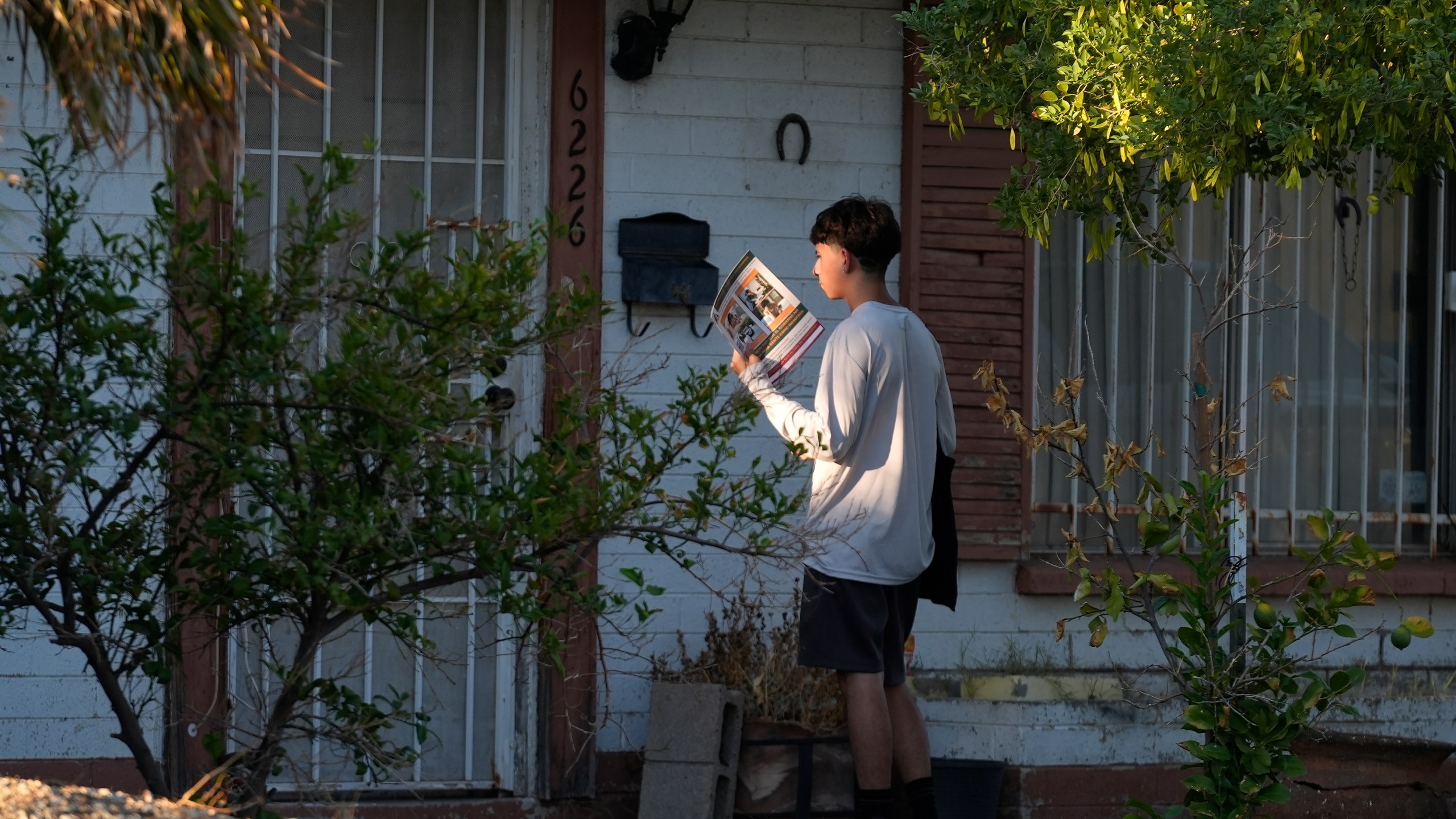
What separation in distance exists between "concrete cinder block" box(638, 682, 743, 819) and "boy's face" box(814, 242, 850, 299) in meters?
1.39

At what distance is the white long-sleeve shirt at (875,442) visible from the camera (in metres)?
4.29

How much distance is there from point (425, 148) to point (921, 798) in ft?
9.39

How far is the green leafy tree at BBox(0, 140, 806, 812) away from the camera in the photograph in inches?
113

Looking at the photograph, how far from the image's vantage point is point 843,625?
4.30m

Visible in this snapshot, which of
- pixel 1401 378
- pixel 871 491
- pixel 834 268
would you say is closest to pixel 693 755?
pixel 871 491

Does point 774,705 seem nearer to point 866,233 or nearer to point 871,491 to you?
point 871,491

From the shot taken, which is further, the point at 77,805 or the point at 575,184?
the point at 575,184

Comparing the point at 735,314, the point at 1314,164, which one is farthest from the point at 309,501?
the point at 1314,164

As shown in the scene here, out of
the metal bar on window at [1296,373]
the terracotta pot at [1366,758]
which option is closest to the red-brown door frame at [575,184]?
the terracotta pot at [1366,758]

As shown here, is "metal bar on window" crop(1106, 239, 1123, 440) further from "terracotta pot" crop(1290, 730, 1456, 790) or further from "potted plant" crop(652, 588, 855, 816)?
"terracotta pot" crop(1290, 730, 1456, 790)

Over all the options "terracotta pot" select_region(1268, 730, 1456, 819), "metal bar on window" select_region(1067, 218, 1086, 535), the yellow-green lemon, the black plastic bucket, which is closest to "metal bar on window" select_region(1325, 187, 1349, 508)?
"metal bar on window" select_region(1067, 218, 1086, 535)

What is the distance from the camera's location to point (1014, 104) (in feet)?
14.4

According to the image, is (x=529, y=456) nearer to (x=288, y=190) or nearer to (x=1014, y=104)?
(x=1014, y=104)

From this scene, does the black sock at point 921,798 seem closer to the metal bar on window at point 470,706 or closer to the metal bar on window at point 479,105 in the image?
the metal bar on window at point 470,706
